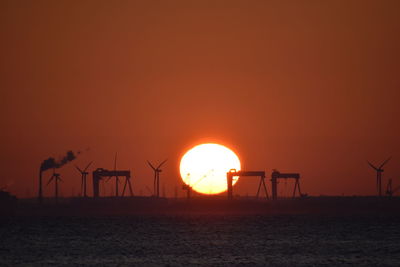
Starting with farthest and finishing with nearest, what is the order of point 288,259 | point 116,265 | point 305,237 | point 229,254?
point 305,237 → point 229,254 → point 288,259 → point 116,265

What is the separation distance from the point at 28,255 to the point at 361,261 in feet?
133

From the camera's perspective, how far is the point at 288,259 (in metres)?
93.9

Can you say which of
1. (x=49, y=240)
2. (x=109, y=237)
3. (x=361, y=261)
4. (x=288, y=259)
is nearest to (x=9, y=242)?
(x=49, y=240)

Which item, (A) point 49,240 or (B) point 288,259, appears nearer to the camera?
(B) point 288,259

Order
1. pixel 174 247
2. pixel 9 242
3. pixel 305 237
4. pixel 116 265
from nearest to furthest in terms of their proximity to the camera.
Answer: pixel 116 265 < pixel 174 247 < pixel 9 242 < pixel 305 237

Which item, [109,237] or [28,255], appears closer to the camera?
[28,255]

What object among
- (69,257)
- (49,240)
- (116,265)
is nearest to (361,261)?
(116,265)

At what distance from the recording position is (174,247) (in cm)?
11338

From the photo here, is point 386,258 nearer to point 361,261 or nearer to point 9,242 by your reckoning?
point 361,261

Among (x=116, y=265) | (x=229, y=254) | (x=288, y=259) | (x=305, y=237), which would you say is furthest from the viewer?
(x=305, y=237)

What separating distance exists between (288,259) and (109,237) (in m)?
52.7

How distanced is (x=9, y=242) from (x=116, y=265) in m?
40.8

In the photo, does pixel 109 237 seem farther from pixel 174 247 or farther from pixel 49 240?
pixel 174 247

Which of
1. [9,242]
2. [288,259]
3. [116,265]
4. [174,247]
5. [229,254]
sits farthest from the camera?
[9,242]
